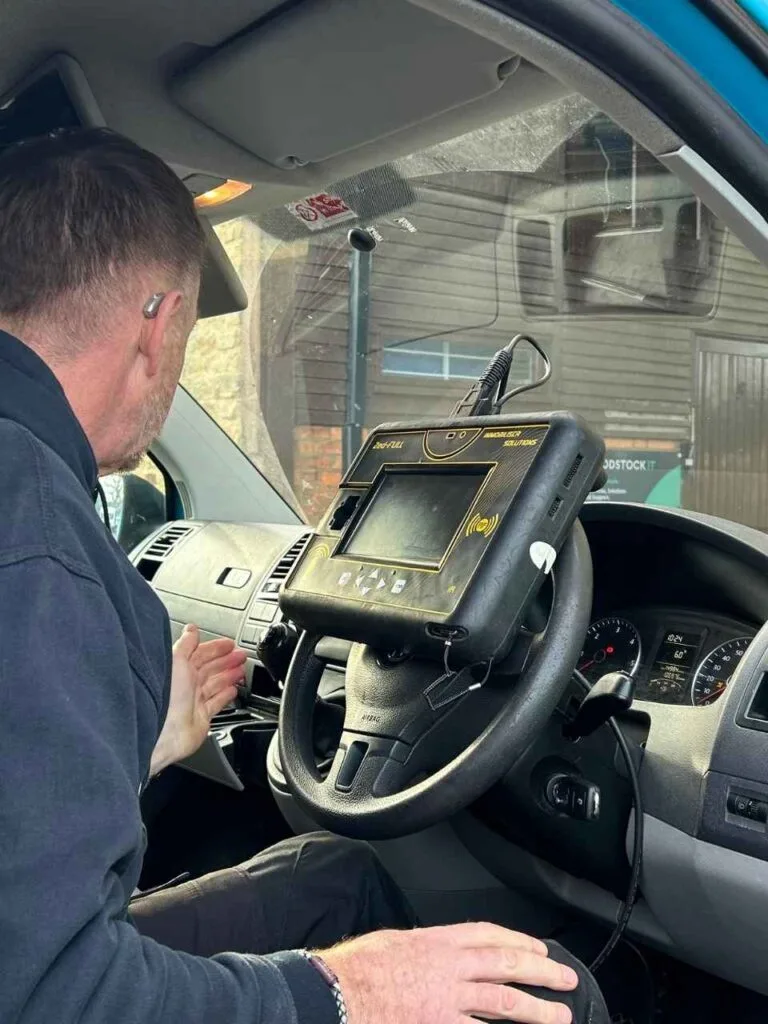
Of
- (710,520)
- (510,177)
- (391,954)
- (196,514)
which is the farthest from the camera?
(196,514)

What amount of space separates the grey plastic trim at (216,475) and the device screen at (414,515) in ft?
4.81

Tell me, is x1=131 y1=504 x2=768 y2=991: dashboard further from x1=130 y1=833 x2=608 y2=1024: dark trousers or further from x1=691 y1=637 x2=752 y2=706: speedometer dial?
x1=130 y1=833 x2=608 y2=1024: dark trousers

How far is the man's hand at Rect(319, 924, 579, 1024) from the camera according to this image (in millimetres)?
964

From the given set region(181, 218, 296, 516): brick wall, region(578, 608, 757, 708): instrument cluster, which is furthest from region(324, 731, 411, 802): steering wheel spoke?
region(181, 218, 296, 516): brick wall

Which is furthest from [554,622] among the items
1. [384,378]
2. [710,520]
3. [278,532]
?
[384,378]

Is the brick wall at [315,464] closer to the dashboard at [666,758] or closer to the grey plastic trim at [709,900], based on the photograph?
the dashboard at [666,758]

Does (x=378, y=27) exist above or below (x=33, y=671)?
above

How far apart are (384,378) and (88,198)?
2.50 m

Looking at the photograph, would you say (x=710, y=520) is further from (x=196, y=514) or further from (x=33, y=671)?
(x=196, y=514)

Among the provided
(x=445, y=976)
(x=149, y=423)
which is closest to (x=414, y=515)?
(x=149, y=423)

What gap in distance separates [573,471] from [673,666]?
24.3 inches

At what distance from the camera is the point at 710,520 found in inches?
72.7

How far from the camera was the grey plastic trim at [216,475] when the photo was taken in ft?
10.1

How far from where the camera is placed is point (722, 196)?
97 cm
